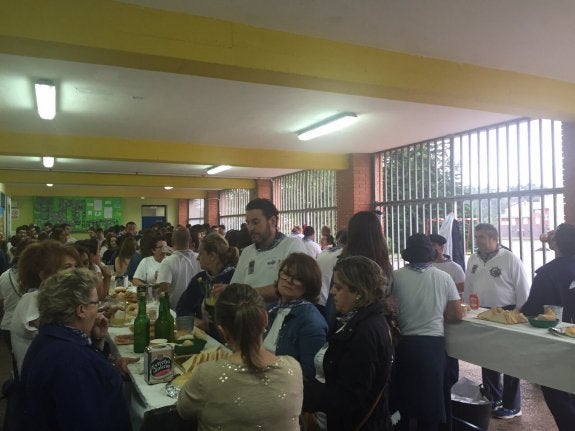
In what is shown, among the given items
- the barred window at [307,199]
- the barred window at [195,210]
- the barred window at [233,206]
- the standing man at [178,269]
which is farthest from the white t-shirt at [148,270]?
the barred window at [195,210]

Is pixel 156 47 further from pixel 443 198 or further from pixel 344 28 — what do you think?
pixel 443 198

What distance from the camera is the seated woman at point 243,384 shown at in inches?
54.9

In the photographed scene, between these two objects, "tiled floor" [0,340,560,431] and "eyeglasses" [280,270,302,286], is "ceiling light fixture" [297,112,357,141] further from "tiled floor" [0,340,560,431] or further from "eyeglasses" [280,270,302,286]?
"eyeglasses" [280,270,302,286]

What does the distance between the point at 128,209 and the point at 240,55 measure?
1764 centimetres

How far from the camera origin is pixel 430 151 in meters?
7.75

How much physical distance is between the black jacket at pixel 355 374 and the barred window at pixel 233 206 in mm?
13594

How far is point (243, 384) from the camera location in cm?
140

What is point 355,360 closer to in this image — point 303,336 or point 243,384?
point 303,336

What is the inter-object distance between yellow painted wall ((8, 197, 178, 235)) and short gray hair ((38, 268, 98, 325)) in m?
17.4

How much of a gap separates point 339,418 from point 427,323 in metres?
1.22

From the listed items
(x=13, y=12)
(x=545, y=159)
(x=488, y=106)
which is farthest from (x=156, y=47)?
(x=545, y=159)

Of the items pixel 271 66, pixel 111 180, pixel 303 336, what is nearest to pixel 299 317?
pixel 303 336

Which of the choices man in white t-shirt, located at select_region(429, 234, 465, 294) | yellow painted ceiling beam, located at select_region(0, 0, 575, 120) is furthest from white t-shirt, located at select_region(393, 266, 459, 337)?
man in white t-shirt, located at select_region(429, 234, 465, 294)

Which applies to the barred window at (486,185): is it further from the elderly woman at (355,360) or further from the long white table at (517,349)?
the elderly woman at (355,360)
